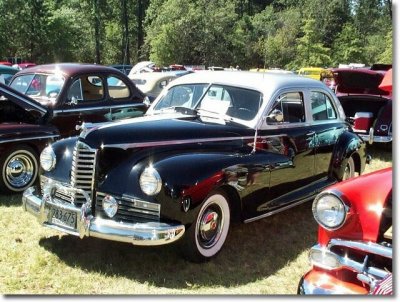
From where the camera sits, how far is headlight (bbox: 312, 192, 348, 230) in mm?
3010

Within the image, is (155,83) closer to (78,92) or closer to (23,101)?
(78,92)

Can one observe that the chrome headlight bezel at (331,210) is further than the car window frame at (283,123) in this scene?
No

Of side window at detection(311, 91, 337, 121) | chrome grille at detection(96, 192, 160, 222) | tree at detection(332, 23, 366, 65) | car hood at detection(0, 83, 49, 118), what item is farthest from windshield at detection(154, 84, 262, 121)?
tree at detection(332, 23, 366, 65)

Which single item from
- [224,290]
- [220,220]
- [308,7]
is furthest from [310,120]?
[308,7]

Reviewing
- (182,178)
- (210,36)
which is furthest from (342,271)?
(210,36)

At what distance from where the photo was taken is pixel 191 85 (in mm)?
5395

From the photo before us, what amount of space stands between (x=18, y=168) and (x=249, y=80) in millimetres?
3029

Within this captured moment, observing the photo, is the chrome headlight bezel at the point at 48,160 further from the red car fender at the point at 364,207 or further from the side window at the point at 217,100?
the red car fender at the point at 364,207

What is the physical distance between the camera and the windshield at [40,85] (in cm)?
732

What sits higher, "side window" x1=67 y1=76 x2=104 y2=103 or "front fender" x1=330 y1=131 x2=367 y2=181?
"side window" x1=67 y1=76 x2=104 y2=103

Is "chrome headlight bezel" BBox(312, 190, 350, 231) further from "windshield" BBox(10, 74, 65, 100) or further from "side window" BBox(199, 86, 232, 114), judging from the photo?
"windshield" BBox(10, 74, 65, 100)

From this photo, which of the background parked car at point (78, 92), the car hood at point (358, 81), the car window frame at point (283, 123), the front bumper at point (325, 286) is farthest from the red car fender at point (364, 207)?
the car hood at point (358, 81)

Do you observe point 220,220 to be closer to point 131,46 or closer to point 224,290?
point 224,290

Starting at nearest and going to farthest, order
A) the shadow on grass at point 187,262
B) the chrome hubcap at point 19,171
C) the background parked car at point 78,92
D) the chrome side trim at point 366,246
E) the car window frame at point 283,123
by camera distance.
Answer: the chrome side trim at point 366,246 → the shadow on grass at point 187,262 → the car window frame at point 283,123 → the chrome hubcap at point 19,171 → the background parked car at point 78,92
